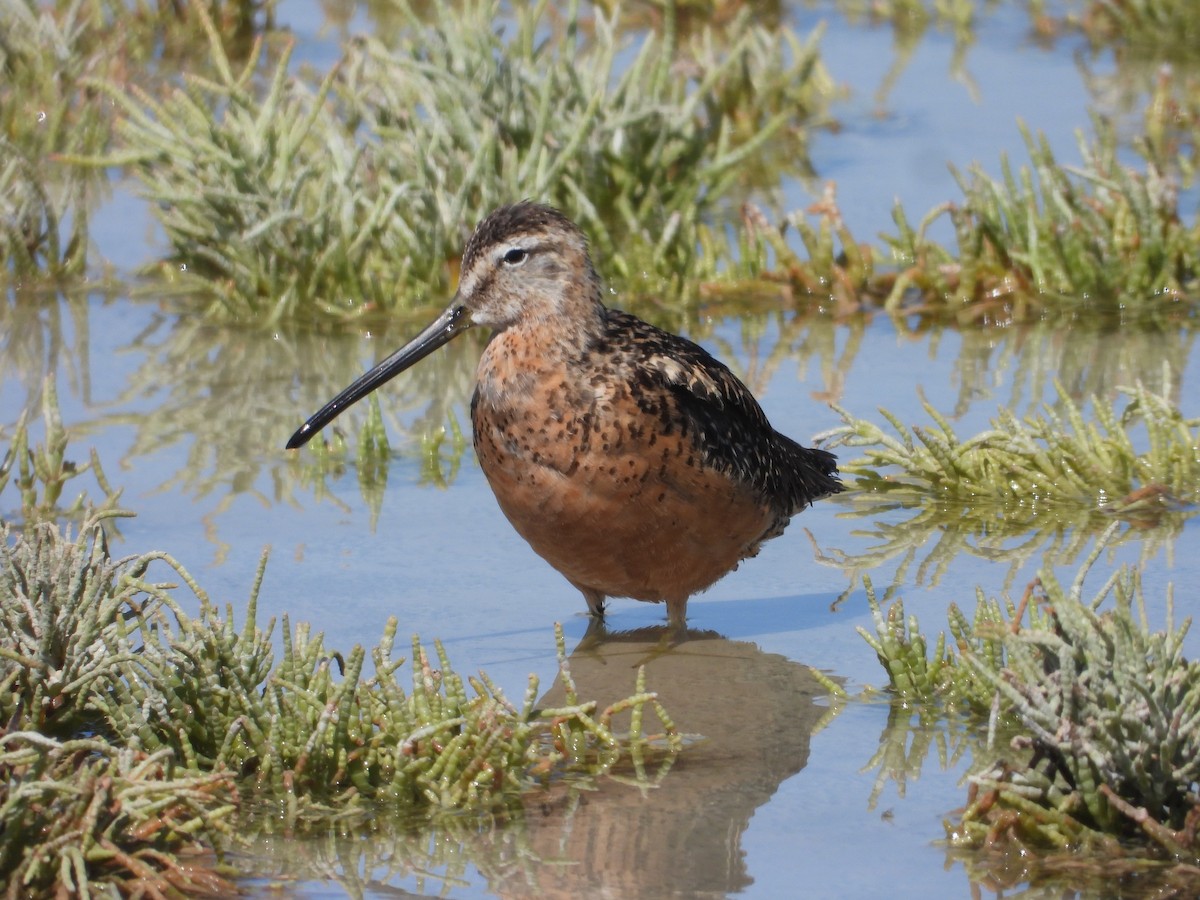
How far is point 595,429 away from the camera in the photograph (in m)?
4.13

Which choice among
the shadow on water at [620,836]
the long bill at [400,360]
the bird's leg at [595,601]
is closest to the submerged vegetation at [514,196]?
the long bill at [400,360]

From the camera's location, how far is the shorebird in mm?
4145

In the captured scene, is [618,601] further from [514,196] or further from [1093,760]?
[514,196]

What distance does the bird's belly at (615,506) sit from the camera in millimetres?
4129

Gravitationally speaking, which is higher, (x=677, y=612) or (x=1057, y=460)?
(x=1057, y=460)

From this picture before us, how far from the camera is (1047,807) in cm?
325

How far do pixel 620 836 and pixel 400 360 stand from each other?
1.61m

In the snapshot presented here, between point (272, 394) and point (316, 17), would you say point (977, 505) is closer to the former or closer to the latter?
point (272, 394)

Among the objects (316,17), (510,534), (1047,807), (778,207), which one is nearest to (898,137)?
(778,207)

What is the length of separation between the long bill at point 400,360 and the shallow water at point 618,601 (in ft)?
1.19

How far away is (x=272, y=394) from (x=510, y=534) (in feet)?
4.26

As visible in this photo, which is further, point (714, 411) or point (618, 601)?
point (618, 601)

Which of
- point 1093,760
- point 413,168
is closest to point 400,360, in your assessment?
point 1093,760

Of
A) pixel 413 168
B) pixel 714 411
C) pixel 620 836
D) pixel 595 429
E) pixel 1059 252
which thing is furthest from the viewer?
pixel 413 168
